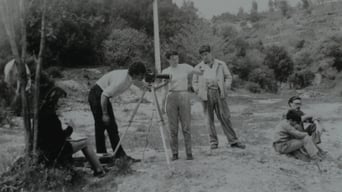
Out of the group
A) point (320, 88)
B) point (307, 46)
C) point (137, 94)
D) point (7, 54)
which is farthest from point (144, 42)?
point (307, 46)

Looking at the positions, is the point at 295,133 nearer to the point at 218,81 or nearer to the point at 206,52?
the point at 218,81

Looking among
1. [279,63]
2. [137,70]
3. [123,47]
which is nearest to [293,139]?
[137,70]

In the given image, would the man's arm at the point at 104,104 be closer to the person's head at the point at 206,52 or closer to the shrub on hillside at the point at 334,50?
the person's head at the point at 206,52

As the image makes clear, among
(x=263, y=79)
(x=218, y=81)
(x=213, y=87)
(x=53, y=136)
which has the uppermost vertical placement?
(x=218, y=81)

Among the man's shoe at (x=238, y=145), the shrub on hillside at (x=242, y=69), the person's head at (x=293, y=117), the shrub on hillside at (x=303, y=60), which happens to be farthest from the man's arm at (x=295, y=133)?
the shrub on hillside at (x=303, y=60)

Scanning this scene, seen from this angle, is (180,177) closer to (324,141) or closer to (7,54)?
(324,141)

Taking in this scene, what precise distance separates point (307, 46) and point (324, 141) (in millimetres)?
50333

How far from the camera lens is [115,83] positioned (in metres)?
5.28

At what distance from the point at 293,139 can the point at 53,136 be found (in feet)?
13.0

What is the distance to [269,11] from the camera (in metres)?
94.0

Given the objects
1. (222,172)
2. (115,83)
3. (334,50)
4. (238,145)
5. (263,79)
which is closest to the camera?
(115,83)

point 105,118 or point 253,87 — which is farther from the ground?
point 105,118

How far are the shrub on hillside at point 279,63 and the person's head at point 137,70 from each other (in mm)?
37227

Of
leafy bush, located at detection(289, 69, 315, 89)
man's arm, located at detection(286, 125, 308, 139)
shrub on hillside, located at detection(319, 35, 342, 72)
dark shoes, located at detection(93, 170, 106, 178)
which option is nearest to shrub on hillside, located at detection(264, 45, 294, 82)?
leafy bush, located at detection(289, 69, 315, 89)
